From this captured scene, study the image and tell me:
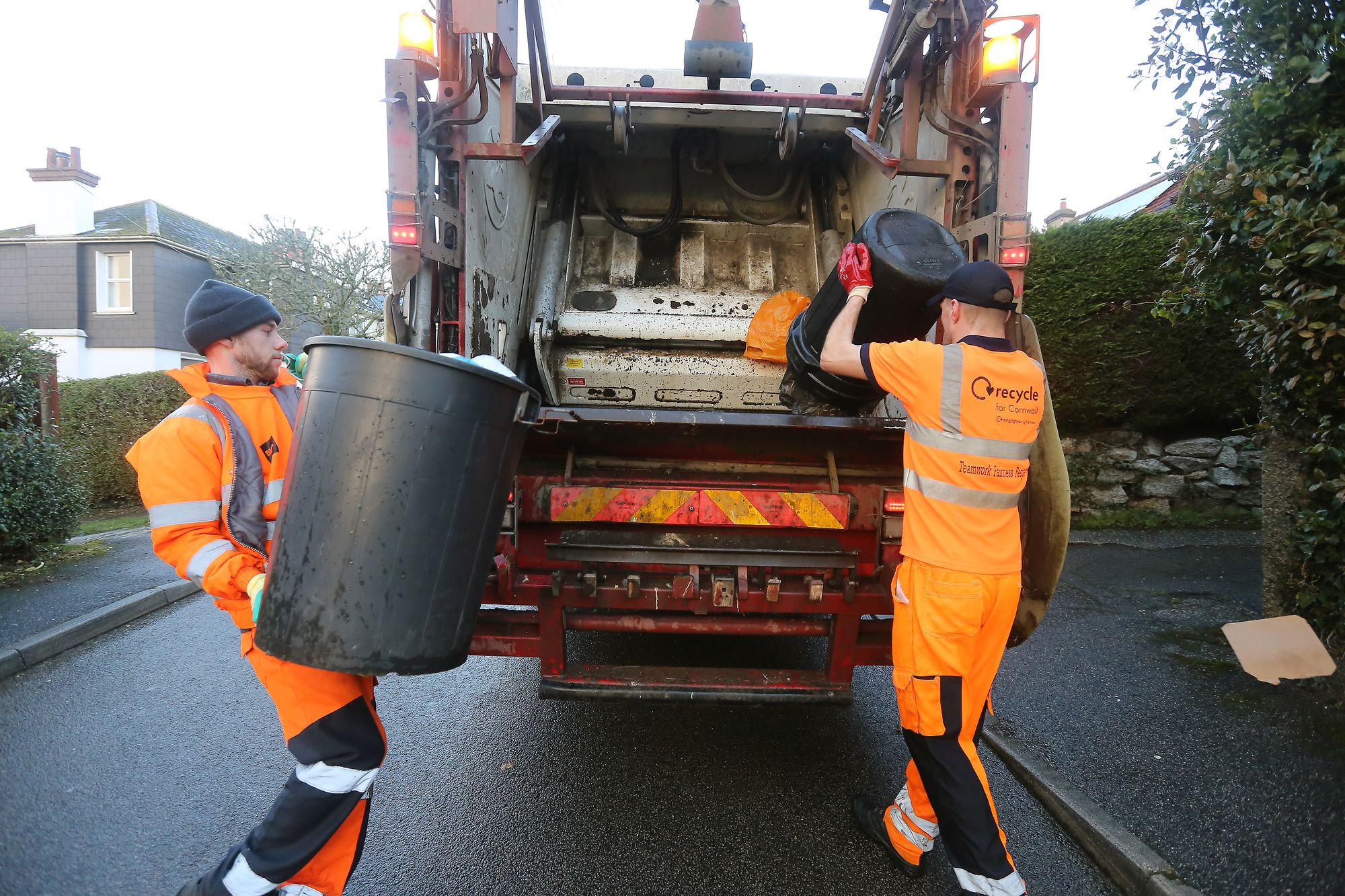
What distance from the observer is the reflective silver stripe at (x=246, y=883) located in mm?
1556

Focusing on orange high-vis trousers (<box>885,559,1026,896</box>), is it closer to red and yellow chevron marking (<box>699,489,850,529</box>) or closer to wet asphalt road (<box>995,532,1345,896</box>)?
red and yellow chevron marking (<box>699,489,850,529</box>)

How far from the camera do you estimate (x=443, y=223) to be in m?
2.61

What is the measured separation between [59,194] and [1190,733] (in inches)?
913

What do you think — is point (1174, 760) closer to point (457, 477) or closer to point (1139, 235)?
point (457, 477)

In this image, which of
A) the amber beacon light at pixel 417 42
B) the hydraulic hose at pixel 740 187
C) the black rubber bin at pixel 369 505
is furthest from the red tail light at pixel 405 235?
the hydraulic hose at pixel 740 187

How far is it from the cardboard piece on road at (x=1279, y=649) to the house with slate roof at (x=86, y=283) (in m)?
19.6

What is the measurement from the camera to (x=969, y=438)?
1.78 metres

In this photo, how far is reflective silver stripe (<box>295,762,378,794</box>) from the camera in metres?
1.55

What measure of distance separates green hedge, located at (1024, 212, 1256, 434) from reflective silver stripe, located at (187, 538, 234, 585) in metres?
6.23

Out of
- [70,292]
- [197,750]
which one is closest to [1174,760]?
[197,750]

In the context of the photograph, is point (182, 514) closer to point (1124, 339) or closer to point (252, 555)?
point (252, 555)

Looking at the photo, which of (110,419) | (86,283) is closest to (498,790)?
(110,419)

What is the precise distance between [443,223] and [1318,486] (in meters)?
3.68

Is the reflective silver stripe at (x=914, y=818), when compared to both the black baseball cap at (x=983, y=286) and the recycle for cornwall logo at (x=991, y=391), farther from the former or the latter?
the black baseball cap at (x=983, y=286)
